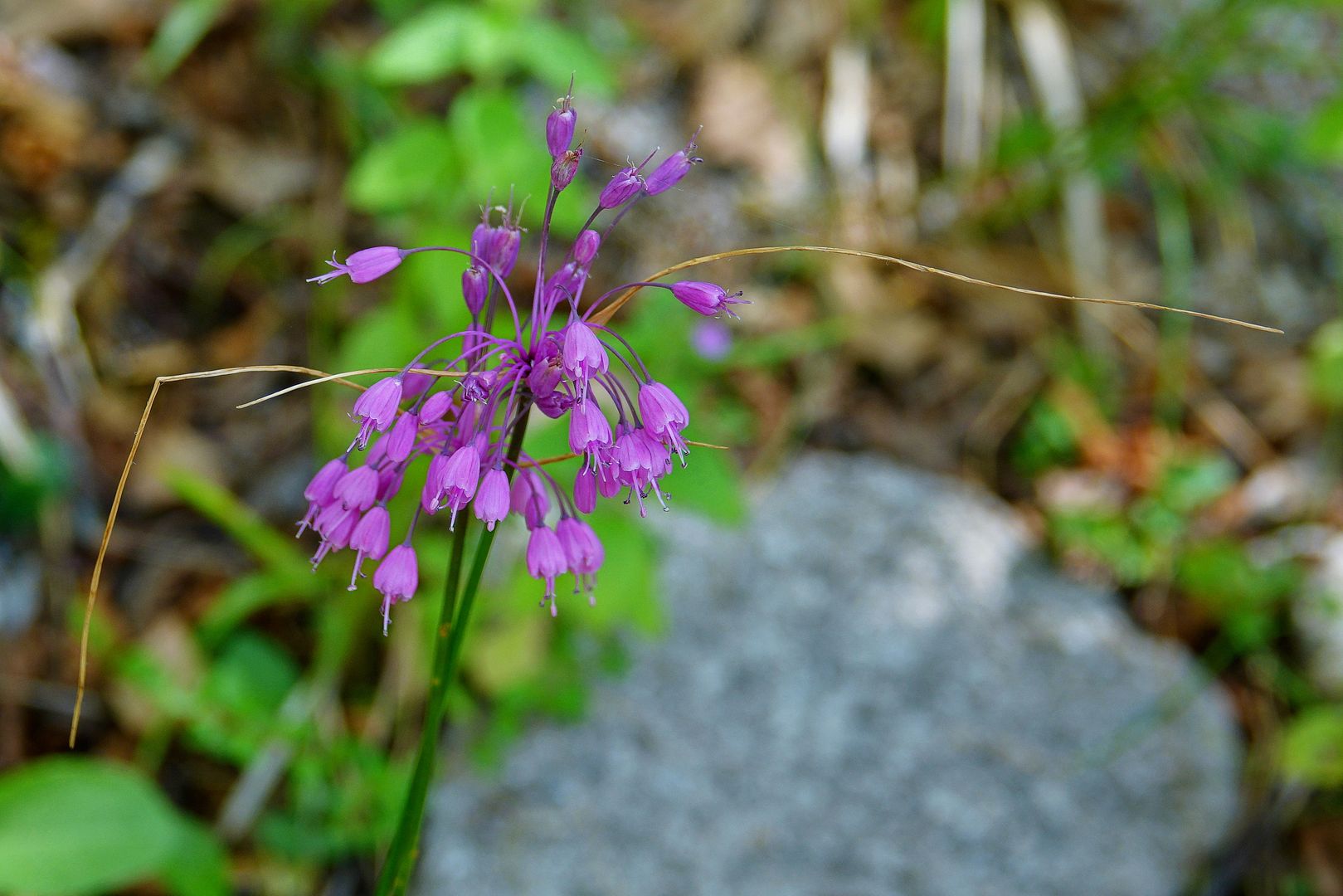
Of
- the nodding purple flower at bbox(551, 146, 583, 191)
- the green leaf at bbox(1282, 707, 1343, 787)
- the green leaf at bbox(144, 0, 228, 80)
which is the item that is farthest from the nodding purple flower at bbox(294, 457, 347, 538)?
the green leaf at bbox(144, 0, 228, 80)

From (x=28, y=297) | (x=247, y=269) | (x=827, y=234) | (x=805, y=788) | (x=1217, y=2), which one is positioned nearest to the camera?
(x=805, y=788)

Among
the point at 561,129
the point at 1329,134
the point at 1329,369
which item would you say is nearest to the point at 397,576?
the point at 561,129

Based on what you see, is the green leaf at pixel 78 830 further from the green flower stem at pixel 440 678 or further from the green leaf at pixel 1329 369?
the green leaf at pixel 1329 369

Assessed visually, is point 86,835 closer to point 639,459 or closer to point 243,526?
point 243,526

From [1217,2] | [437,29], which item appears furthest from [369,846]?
[1217,2]

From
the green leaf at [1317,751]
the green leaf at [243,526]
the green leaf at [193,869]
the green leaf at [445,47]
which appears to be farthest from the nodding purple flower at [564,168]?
the green leaf at [1317,751]

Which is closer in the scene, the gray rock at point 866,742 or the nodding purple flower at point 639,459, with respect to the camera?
the nodding purple flower at point 639,459

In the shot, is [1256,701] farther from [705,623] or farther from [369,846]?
[369,846]

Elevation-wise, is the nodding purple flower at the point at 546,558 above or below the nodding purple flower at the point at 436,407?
below
